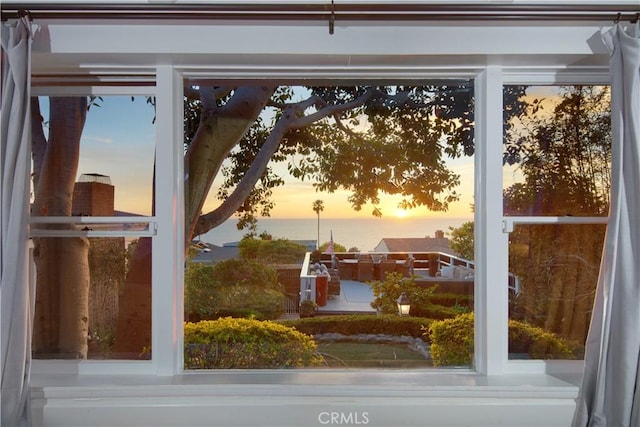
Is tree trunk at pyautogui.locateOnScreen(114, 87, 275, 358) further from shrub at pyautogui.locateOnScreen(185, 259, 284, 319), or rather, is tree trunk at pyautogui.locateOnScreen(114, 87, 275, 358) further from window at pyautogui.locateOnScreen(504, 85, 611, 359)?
window at pyautogui.locateOnScreen(504, 85, 611, 359)

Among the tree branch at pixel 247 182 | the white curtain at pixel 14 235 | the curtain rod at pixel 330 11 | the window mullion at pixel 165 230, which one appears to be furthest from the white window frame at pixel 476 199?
the white curtain at pixel 14 235

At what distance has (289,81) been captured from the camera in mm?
2016

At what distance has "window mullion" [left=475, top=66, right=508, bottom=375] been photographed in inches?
76.1

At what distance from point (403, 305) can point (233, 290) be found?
75cm

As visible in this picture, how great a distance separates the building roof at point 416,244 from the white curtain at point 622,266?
608 millimetres

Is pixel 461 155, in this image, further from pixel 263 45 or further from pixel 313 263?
pixel 263 45

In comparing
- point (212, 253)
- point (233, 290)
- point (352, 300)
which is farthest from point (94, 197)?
point (352, 300)

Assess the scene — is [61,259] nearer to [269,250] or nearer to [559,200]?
[269,250]

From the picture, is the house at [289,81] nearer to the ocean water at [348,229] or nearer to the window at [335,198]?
the window at [335,198]

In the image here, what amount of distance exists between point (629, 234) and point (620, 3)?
0.85 m

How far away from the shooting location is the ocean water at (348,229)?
6.63 ft

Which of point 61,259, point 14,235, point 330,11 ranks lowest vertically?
point 61,259

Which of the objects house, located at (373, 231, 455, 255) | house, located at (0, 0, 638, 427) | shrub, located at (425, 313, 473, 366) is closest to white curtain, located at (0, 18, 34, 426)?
house, located at (0, 0, 638, 427)

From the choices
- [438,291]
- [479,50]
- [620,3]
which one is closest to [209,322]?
[438,291]
